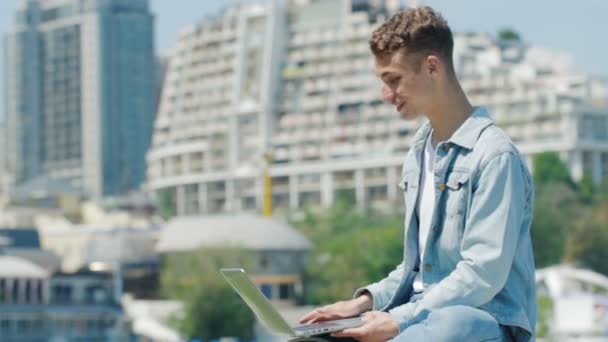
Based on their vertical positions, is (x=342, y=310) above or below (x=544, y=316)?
above

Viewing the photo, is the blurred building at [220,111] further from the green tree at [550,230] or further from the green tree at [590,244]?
the green tree at [590,244]

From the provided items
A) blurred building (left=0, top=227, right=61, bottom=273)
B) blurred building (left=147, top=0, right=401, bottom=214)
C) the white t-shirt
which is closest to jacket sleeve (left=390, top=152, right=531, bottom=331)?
the white t-shirt

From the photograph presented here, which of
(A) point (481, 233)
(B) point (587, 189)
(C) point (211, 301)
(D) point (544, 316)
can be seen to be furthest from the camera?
(B) point (587, 189)

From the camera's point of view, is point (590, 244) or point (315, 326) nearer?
point (315, 326)

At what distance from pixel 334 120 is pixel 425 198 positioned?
103042 millimetres

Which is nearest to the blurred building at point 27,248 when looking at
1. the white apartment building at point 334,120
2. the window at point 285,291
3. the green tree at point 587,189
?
the window at point 285,291

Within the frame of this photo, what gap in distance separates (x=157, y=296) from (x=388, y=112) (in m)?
30.8

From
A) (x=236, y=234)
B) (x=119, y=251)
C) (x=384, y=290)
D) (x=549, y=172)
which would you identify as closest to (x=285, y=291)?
(x=236, y=234)

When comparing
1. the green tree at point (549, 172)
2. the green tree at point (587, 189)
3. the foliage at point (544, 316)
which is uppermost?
the green tree at point (549, 172)

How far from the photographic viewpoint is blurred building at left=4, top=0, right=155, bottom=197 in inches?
5881

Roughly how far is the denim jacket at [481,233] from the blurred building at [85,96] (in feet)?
471

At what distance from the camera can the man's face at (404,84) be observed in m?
3.61

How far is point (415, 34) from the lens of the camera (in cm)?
358

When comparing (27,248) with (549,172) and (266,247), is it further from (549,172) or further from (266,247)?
(549,172)
